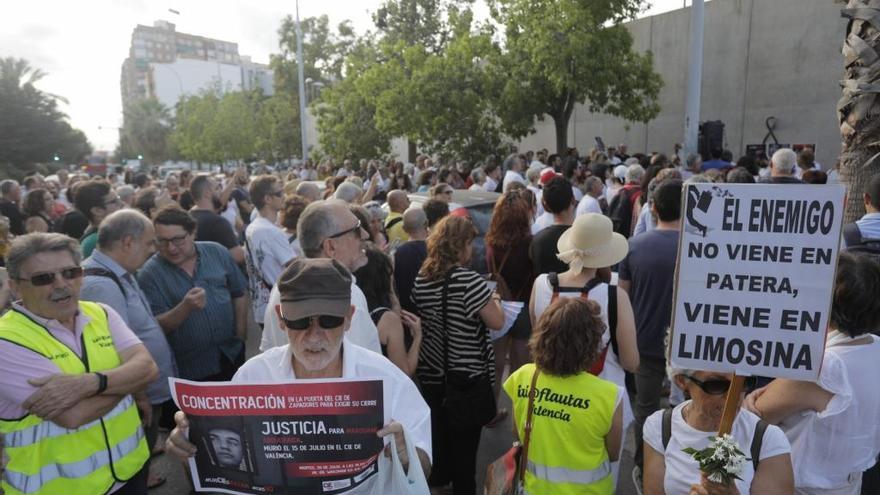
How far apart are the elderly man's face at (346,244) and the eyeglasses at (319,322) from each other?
1181mm

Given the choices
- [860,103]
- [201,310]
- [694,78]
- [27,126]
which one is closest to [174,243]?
[201,310]

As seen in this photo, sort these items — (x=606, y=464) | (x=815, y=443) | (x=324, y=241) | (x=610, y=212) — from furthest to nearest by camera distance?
(x=610, y=212), (x=324, y=241), (x=606, y=464), (x=815, y=443)

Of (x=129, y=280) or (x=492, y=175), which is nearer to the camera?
(x=129, y=280)

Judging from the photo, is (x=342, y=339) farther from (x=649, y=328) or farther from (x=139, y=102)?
(x=139, y=102)

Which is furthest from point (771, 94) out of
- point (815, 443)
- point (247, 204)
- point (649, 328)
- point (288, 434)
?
point (288, 434)

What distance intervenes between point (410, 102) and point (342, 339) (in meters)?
16.6

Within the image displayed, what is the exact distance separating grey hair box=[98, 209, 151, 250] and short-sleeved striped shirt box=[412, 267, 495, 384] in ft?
5.67

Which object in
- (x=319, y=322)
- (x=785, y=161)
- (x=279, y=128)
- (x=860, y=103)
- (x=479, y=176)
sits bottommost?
(x=319, y=322)

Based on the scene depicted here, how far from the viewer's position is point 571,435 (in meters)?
2.59

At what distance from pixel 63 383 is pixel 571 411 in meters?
2.16

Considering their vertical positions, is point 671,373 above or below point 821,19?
below

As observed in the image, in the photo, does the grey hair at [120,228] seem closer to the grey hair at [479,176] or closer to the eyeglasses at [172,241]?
the eyeglasses at [172,241]

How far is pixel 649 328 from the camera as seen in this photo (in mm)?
3959

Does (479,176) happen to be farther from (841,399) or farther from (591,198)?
(841,399)
